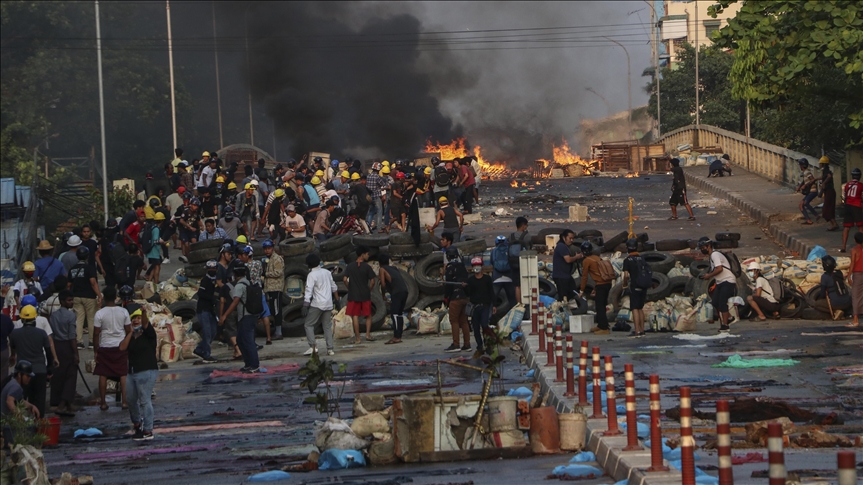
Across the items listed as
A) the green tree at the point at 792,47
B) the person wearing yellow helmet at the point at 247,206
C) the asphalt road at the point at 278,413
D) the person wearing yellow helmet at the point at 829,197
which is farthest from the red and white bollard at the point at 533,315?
the person wearing yellow helmet at the point at 247,206

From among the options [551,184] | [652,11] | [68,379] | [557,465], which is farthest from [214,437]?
[652,11]

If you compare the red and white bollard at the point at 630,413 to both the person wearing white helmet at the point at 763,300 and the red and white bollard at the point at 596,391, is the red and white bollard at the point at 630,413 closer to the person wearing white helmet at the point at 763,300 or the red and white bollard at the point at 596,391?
the red and white bollard at the point at 596,391

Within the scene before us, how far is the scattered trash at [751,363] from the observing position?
1433 cm

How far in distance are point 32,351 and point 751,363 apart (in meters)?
8.16

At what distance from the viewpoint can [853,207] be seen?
23.5 metres

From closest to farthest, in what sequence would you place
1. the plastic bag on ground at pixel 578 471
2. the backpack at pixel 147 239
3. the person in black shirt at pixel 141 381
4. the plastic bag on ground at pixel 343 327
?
the plastic bag on ground at pixel 578 471 < the person in black shirt at pixel 141 381 < the plastic bag on ground at pixel 343 327 < the backpack at pixel 147 239

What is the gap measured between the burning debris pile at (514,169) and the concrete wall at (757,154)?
5.43 m

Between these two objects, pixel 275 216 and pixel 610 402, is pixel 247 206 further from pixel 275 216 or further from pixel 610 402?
pixel 610 402

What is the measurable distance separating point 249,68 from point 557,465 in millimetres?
61823

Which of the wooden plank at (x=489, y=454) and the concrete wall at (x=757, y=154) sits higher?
the concrete wall at (x=757, y=154)

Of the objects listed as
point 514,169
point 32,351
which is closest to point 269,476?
point 32,351

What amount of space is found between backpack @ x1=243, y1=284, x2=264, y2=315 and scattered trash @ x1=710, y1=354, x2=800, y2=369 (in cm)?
619

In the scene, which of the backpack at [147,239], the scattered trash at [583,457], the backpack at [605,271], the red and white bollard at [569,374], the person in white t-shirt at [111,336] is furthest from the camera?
the backpack at [147,239]

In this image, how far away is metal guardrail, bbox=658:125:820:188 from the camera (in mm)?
38875
